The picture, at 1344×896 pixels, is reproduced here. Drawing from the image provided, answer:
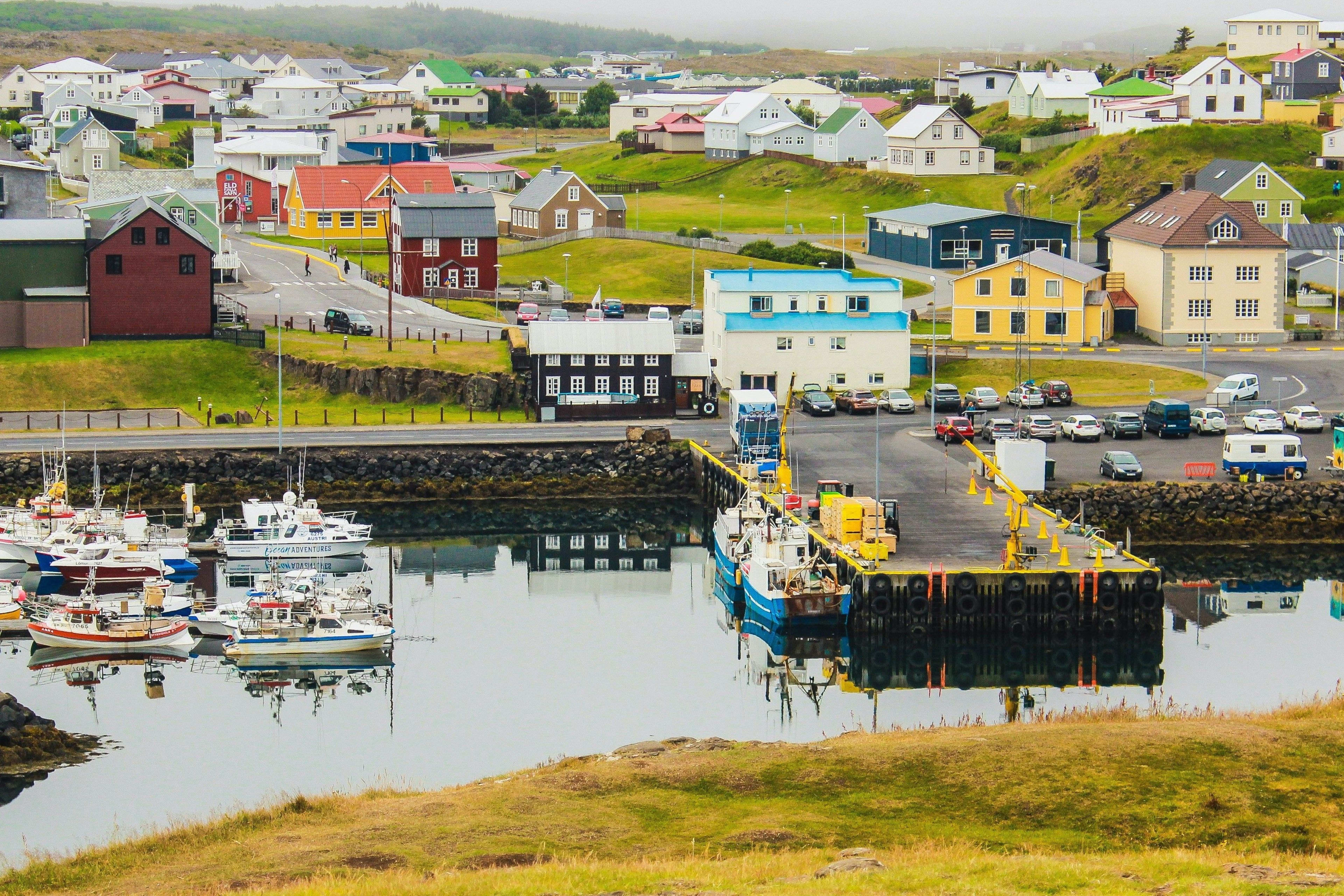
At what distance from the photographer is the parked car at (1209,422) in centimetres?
7856

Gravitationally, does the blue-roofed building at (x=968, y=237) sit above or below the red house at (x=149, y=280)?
above

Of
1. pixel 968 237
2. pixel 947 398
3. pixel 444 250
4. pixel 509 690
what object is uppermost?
pixel 968 237

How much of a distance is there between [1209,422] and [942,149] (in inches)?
2781

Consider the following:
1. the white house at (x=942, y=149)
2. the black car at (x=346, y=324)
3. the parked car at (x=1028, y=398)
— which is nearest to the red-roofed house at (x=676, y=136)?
the white house at (x=942, y=149)

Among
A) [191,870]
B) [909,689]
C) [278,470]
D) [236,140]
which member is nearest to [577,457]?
[278,470]

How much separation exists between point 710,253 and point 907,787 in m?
84.1

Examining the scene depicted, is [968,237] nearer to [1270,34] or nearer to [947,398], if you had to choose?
[947,398]

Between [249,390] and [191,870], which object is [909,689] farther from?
[249,390]

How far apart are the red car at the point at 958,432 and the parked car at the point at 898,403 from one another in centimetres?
570

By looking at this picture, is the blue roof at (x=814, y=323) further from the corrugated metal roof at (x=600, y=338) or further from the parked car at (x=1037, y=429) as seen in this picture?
the parked car at (x=1037, y=429)

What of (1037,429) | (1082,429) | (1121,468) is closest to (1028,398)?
(1082,429)

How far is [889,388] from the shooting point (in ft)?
295

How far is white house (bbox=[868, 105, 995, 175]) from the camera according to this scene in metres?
145

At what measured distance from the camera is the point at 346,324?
94.1 m
